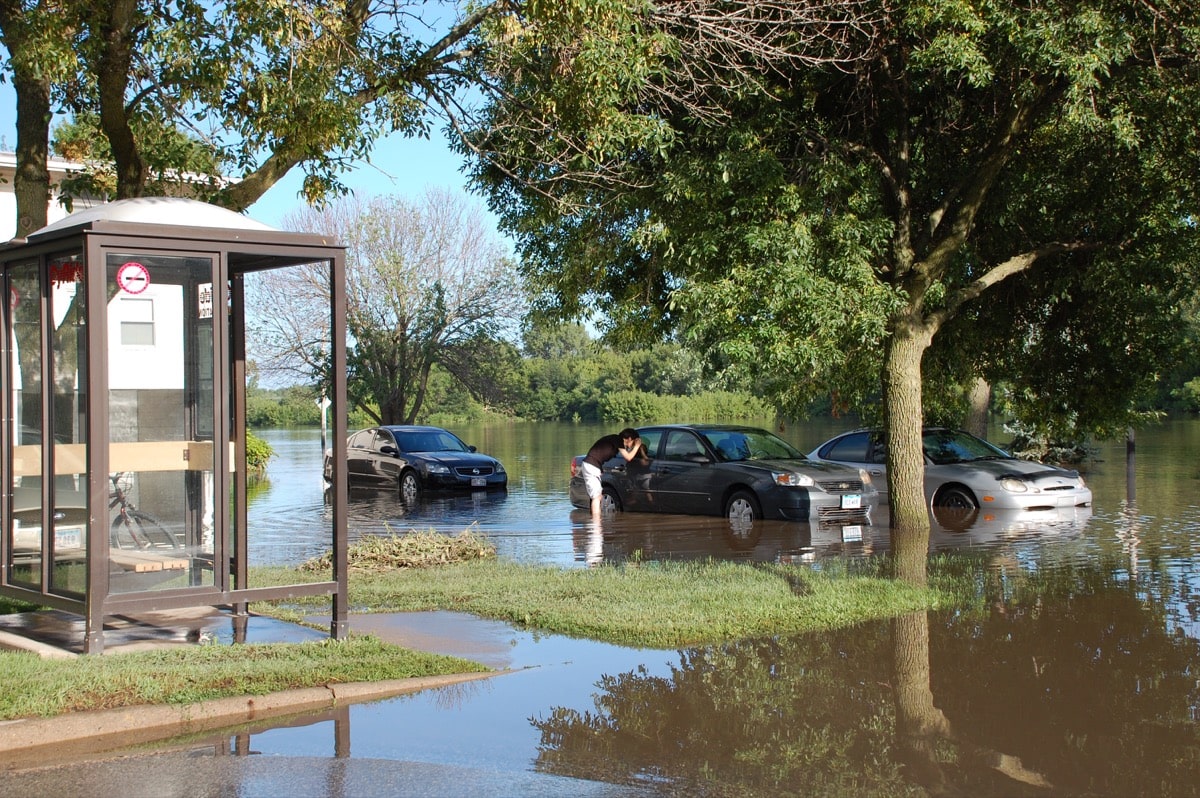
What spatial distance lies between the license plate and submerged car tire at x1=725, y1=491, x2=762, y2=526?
10938mm

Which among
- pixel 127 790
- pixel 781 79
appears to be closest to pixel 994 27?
pixel 781 79

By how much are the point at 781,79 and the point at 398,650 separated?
1001 cm

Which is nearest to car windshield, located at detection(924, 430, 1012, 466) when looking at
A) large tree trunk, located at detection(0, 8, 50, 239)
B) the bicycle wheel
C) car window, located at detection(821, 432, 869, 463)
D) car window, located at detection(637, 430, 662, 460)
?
car window, located at detection(821, 432, 869, 463)

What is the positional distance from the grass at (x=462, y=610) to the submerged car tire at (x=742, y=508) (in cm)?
484

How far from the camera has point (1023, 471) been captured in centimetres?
1828

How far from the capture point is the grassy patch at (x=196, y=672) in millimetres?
6426

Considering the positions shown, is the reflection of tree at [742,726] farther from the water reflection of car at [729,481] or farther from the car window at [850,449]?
the car window at [850,449]

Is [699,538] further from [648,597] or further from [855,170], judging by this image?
[648,597]

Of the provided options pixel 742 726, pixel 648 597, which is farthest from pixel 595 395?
pixel 742 726

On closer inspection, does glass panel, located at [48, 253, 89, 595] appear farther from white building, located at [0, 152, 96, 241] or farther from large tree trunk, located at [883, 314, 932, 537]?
white building, located at [0, 152, 96, 241]

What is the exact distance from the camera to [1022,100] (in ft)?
46.9

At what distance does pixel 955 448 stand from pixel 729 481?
4.02m

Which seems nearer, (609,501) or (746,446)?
(746,446)

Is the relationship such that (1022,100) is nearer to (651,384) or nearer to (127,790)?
(127,790)
